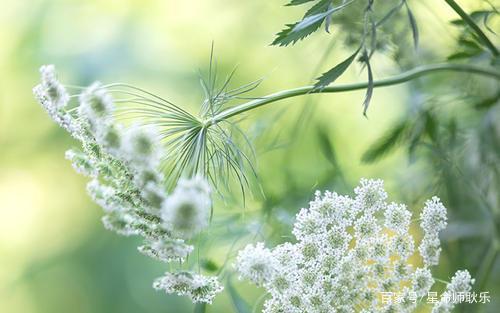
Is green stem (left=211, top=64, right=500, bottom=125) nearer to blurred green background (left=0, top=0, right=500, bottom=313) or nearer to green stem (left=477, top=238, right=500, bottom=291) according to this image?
green stem (left=477, top=238, right=500, bottom=291)

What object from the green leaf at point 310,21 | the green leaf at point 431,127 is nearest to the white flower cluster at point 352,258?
the green leaf at point 310,21

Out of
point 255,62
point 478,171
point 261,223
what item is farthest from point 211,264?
point 255,62

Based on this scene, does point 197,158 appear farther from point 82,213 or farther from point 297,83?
point 82,213

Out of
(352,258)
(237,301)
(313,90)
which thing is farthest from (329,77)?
(237,301)

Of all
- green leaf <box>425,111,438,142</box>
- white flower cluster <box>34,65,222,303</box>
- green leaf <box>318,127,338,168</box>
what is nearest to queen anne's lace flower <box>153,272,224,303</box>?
white flower cluster <box>34,65,222,303</box>

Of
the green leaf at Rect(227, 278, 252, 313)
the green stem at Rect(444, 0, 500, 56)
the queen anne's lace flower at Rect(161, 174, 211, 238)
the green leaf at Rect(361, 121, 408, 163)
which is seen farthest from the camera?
the green leaf at Rect(361, 121, 408, 163)

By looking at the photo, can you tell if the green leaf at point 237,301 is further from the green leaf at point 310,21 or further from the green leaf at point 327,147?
the green leaf at point 310,21

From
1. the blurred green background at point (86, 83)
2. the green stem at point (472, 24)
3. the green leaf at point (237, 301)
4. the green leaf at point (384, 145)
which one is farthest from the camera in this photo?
the blurred green background at point (86, 83)
